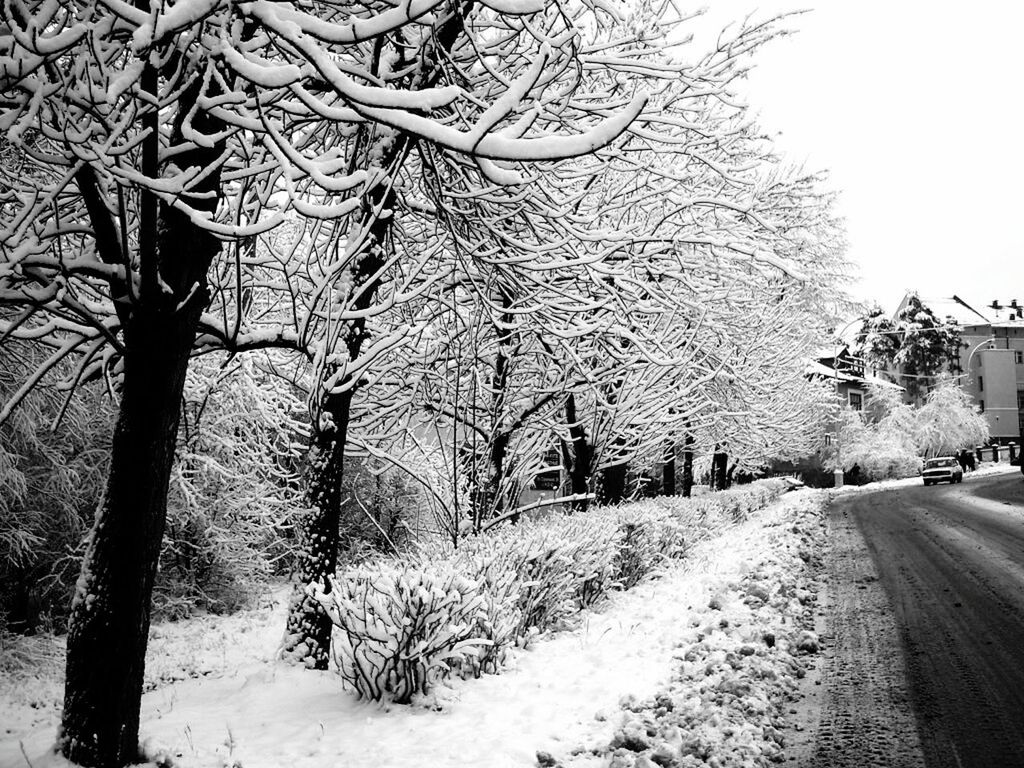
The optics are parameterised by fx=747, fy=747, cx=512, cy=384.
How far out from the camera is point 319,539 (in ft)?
21.4

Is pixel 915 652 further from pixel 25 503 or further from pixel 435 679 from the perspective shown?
pixel 25 503

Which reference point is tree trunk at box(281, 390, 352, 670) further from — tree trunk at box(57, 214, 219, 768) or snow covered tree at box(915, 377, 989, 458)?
snow covered tree at box(915, 377, 989, 458)

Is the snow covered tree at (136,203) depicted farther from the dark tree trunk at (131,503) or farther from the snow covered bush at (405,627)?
the snow covered bush at (405,627)

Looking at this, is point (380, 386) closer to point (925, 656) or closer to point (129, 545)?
point (129, 545)

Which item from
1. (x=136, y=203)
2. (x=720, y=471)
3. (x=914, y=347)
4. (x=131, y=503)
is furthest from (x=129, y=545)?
(x=914, y=347)

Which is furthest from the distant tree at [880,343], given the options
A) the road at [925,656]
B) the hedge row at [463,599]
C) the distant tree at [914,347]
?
the hedge row at [463,599]

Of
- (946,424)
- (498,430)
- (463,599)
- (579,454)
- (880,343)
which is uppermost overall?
(880,343)

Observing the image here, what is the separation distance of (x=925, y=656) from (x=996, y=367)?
85675 millimetres

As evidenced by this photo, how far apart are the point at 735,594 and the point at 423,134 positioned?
707cm

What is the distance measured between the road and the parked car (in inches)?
937

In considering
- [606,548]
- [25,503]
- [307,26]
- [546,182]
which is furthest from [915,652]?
[25,503]

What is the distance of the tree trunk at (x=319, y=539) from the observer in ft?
21.2

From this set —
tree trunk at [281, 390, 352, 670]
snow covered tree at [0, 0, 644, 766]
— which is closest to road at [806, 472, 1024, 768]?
snow covered tree at [0, 0, 644, 766]

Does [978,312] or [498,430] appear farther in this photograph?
[978,312]
